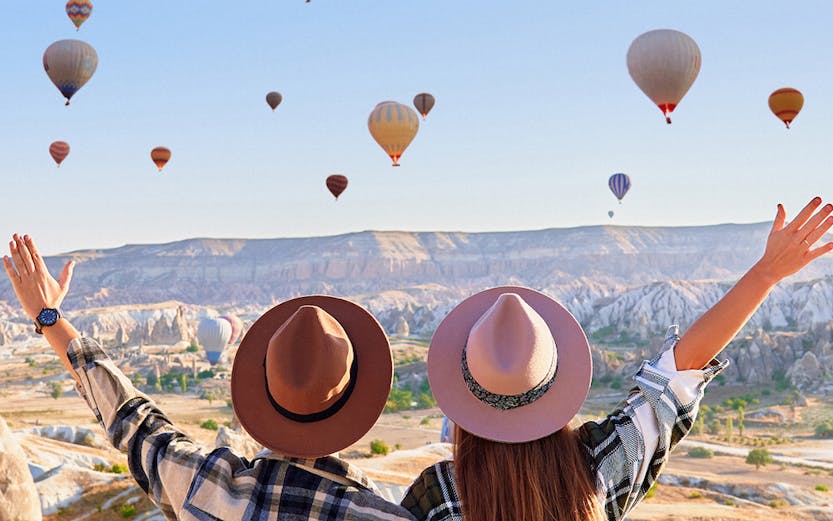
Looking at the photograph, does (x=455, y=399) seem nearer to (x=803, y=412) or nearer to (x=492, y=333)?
(x=492, y=333)

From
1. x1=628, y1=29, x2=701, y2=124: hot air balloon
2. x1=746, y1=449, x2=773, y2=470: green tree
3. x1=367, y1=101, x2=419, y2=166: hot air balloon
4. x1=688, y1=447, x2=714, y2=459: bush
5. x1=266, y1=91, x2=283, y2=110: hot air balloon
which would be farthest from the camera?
x1=266, y1=91, x2=283, y2=110: hot air balloon

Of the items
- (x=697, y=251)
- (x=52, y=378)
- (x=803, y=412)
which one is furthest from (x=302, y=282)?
(x=803, y=412)

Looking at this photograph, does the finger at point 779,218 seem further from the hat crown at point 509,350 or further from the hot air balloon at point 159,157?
the hot air balloon at point 159,157

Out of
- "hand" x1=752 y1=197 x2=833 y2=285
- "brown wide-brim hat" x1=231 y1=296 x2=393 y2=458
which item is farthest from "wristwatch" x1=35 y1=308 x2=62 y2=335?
"hand" x1=752 y1=197 x2=833 y2=285

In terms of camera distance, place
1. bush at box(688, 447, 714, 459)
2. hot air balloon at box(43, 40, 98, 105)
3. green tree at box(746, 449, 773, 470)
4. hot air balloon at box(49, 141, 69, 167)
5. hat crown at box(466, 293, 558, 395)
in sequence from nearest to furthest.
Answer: hat crown at box(466, 293, 558, 395) < green tree at box(746, 449, 773, 470) < bush at box(688, 447, 714, 459) < hot air balloon at box(43, 40, 98, 105) < hot air balloon at box(49, 141, 69, 167)

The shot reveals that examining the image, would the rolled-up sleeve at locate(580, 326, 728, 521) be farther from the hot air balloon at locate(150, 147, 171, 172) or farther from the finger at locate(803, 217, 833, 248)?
the hot air balloon at locate(150, 147, 171, 172)

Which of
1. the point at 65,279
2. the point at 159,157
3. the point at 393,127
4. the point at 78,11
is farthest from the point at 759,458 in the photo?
the point at 159,157

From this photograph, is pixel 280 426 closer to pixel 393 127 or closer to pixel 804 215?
pixel 804 215
